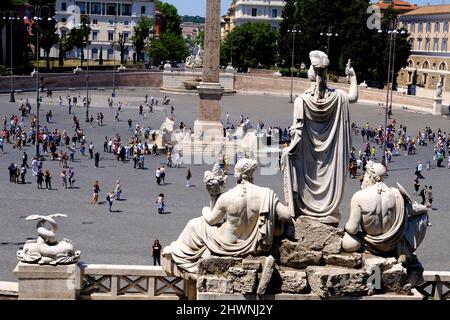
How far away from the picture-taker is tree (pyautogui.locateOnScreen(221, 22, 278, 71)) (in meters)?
98.1

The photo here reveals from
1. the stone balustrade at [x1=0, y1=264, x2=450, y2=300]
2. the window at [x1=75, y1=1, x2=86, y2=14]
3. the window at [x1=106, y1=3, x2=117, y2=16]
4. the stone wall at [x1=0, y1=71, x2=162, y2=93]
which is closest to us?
the stone balustrade at [x1=0, y1=264, x2=450, y2=300]

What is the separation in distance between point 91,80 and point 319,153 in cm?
7625

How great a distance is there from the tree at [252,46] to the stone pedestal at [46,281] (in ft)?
294

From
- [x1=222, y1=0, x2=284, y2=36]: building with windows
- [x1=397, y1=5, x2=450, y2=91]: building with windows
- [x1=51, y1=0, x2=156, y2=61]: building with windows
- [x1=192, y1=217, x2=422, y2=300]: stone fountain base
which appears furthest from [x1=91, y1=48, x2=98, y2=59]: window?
[x1=192, y1=217, x2=422, y2=300]: stone fountain base

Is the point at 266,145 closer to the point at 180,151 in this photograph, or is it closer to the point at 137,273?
the point at 180,151

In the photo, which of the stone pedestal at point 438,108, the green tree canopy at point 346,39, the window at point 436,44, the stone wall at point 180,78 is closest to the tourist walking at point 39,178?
the stone pedestal at point 438,108

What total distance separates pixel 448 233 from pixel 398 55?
53530mm

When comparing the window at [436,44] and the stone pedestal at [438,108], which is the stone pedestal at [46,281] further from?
the window at [436,44]

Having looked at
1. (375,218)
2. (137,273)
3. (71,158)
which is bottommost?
(71,158)

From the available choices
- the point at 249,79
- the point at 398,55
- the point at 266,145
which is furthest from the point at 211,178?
the point at 249,79

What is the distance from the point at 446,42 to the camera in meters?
85.4

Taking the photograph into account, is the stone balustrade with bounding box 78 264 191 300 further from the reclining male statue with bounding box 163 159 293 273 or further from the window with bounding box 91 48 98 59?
the window with bounding box 91 48 98 59

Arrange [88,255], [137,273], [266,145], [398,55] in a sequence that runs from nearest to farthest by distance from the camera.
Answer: [137,273]
[88,255]
[266,145]
[398,55]

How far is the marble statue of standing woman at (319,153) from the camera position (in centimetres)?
876
